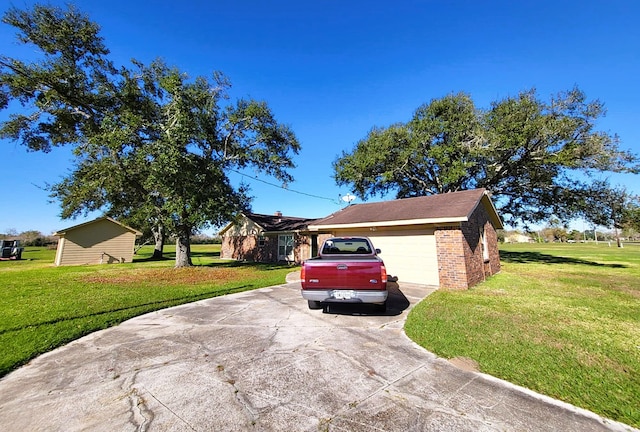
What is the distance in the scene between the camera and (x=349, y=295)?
5613mm

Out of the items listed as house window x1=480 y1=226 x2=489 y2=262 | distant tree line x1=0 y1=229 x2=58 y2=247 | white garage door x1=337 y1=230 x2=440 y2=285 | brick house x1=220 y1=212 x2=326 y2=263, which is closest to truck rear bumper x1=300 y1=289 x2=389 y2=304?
white garage door x1=337 y1=230 x2=440 y2=285

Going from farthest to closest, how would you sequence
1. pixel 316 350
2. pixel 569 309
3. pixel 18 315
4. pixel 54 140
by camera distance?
pixel 54 140, pixel 569 309, pixel 18 315, pixel 316 350

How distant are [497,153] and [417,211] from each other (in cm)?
1277

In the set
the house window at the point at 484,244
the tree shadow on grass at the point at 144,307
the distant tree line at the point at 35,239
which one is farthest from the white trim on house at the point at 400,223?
the distant tree line at the point at 35,239

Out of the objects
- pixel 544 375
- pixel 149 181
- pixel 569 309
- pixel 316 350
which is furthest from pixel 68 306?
pixel 569 309

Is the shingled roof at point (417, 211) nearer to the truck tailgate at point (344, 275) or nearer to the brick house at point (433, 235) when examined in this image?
the brick house at point (433, 235)

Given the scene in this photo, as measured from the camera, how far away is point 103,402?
9.10ft

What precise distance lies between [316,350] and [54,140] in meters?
22.3

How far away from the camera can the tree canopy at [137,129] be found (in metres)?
13.2

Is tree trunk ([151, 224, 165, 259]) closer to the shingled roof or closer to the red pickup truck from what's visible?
the shingled roof

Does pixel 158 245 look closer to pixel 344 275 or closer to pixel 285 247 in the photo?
pixel 285 247

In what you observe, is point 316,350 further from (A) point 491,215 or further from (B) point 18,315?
(A) point 491,215

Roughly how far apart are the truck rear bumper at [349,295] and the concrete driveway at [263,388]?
0.68m

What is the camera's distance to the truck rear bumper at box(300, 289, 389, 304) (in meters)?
5.46
